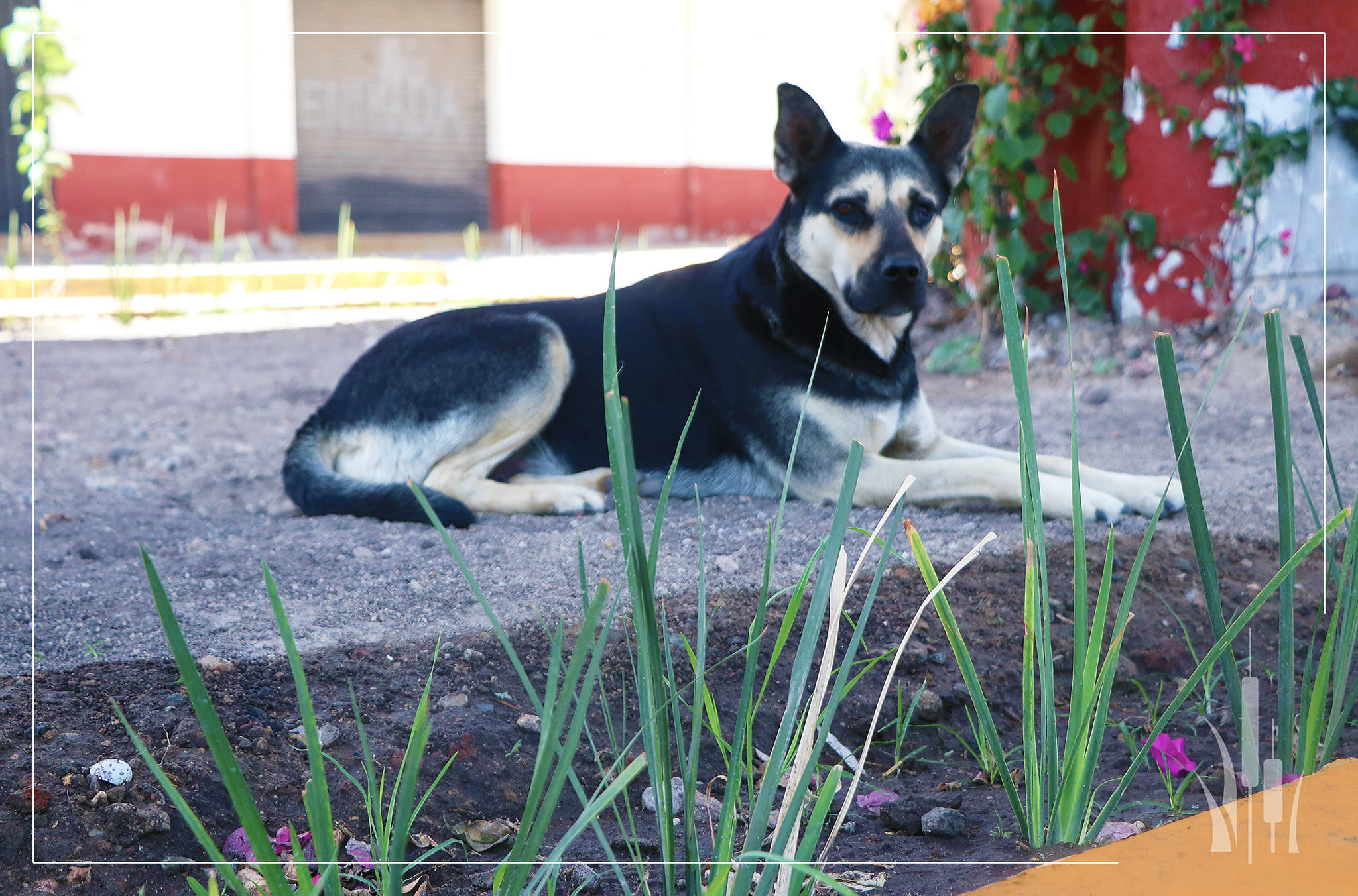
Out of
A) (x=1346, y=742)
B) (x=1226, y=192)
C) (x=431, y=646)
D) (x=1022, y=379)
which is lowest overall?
(x=1346, y=742)

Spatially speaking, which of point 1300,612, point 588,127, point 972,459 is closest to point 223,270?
point 588,127

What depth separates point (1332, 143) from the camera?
2064 millimetres

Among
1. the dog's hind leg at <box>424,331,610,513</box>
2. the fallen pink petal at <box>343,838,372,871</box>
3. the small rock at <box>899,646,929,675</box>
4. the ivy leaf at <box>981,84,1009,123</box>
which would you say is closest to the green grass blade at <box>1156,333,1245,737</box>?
the small rock at <box>899,646,929,675</box>

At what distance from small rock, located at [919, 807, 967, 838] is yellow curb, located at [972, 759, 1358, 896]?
18cm

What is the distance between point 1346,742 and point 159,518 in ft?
7.34

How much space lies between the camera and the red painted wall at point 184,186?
181 cm

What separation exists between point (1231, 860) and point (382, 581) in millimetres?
1150

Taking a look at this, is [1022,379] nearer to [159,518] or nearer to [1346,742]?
[1346,742]

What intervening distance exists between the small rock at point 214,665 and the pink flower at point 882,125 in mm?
2518

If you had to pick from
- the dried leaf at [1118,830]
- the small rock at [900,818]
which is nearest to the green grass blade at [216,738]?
the small rock at [900,818]

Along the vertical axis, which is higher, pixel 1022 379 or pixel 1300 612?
pixel 1022 379

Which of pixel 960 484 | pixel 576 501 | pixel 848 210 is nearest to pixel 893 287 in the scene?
pixel 848 210

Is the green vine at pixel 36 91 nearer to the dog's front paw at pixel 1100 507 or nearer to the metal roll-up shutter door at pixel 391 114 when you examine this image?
the metal roll-up shutter door at pixel 391 114

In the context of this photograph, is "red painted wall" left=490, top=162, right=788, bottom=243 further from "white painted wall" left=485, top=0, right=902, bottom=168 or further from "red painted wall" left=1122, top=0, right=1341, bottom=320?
"red painted wall" left=1122, top=0, right=1341, bottom=320
